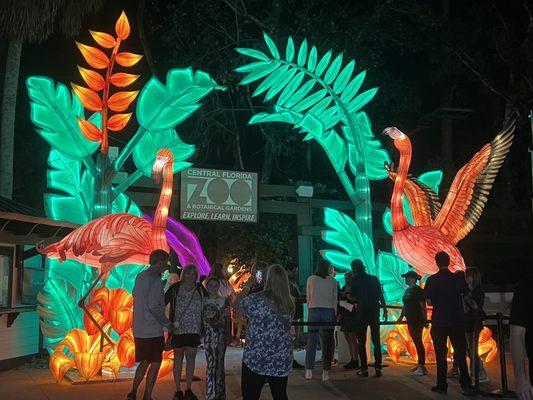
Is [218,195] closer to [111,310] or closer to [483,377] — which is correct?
[111,310]

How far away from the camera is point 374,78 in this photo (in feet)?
61.9

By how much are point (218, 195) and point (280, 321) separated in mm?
8242

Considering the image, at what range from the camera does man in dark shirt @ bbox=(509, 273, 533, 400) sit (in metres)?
3.29

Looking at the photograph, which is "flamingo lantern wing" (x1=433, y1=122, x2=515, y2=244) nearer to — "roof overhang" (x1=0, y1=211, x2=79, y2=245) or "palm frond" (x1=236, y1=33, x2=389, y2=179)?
"palm frond" (x1=236, y1=33, x2=389, y2=179)

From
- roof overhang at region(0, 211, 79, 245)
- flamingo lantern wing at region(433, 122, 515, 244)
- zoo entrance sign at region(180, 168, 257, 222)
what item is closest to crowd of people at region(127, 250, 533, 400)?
flamingo lantern wing at region(433, 122, 515, 244)

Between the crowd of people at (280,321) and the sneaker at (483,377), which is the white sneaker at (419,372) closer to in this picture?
the crowd of people at (280,321)

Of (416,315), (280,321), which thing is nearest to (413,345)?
(416,315)

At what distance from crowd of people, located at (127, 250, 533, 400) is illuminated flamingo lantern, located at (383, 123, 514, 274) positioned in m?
0.90

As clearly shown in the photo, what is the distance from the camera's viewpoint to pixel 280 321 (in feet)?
15.5

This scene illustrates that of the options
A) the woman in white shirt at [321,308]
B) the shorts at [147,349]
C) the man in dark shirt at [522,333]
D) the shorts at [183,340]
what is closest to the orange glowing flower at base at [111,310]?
the shorts at [183,340]

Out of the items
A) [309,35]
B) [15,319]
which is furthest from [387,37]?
[15,319]

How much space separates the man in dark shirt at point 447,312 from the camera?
7258mm

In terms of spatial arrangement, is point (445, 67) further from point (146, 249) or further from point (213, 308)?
point (213, 308)

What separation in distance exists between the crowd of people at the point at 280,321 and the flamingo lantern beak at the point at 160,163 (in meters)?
2.18
